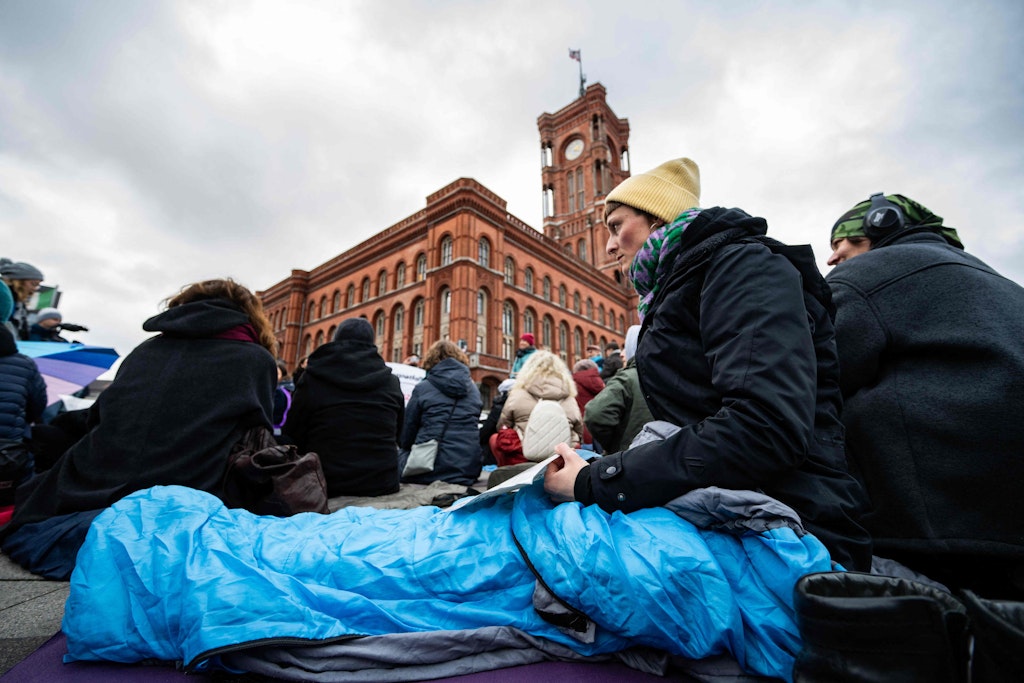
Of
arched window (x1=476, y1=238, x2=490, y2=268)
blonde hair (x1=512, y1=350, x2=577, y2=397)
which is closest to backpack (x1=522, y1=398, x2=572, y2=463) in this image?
blonde hair (x1=512, y1=350, x2=577, y2=397)

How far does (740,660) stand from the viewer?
1.07 meters

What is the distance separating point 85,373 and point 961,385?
9028 millimetres

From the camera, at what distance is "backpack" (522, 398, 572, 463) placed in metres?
3.48

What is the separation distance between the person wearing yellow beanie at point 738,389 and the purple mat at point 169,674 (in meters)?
0.43

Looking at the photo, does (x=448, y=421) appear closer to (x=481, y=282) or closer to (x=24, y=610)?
(x=24, y=610)

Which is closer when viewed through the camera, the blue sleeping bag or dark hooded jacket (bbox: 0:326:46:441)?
the blue sleeping bag

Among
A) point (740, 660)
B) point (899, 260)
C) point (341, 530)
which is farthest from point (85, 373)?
point (899, 260)

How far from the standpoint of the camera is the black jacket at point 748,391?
3.63 ft

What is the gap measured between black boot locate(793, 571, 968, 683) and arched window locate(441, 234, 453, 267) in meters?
23.8

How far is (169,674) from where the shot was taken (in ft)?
4.02

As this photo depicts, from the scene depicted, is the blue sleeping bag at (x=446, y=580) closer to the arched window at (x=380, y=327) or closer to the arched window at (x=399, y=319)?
the arched window at (x=399, y=319)

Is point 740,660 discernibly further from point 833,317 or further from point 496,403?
point 496,403

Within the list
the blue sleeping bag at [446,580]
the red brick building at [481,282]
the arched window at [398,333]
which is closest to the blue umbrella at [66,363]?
the blue sleeping bag at [446,580]

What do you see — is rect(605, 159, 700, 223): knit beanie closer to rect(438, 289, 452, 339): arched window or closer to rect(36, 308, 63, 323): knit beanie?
rect(36, 308, 63, 323): knit beanie
